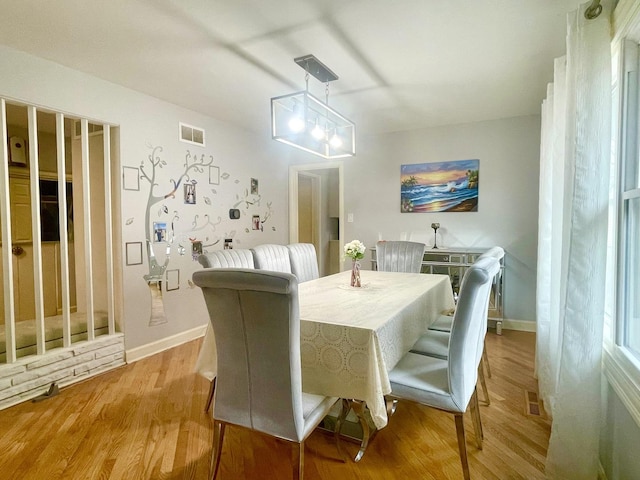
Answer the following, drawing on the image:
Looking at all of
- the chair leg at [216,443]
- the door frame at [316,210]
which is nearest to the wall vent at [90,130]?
the chair leg at [216,443]

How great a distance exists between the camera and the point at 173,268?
3.43 meters

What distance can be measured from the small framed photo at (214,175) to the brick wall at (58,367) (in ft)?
5.73

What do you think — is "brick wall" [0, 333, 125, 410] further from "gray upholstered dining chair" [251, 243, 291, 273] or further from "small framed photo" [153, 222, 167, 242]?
"gray upholstered dining chair" [251, 243, 291, 273]

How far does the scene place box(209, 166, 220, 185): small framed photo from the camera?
12.5 feet

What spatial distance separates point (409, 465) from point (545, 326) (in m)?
1.36

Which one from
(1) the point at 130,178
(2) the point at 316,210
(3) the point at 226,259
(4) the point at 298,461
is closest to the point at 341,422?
(4) the point at 298,461

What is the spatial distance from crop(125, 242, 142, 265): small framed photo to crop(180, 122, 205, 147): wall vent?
44.6 inches

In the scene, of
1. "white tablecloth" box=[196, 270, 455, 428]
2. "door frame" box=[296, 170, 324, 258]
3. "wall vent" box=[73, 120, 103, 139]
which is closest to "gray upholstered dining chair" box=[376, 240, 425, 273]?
"white tablecloth" box=[196, 270, 455, 428]

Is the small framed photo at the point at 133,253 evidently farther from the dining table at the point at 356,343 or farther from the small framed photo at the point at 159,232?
the dining table at the point at 356,343

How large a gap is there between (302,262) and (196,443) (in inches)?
65.8

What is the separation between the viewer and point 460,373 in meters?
1.53

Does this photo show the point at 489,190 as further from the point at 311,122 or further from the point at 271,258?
the point at 271,258

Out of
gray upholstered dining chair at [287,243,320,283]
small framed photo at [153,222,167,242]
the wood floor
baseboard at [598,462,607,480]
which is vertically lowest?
the wood floor

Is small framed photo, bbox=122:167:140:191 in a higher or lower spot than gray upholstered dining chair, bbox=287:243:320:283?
higher
